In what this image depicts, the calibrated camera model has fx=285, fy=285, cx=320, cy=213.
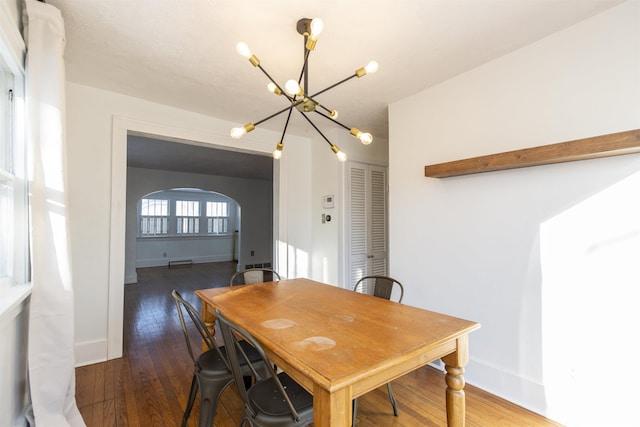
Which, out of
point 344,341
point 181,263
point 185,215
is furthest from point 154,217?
point 344,341

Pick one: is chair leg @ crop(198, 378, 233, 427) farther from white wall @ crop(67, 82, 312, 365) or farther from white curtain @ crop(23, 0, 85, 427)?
white wall @ crop(67, 82, 312, 365)

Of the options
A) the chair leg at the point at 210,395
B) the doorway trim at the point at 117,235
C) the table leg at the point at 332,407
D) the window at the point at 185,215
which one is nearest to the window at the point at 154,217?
the window at the point at 185,215

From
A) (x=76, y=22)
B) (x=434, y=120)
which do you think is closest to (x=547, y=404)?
(x=434, y=120)

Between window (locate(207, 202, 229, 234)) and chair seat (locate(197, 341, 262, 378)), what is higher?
window (locate(207, 202, 229, 234))

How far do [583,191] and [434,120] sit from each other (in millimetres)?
1221

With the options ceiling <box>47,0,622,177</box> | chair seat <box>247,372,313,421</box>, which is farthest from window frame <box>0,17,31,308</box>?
chair seat <box>247,372,313,421</box>

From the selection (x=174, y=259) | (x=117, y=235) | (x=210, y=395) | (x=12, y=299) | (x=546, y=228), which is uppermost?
(x=546, y=228)

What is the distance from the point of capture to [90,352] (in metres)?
2.55

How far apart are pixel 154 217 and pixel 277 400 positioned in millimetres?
8776

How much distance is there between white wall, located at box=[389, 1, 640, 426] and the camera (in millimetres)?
1604

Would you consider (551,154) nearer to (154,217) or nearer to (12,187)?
(12,187)

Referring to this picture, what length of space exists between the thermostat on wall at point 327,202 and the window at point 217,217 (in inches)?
270

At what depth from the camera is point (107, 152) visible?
8.78ft

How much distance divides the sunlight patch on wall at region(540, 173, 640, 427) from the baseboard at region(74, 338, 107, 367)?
3530mm
